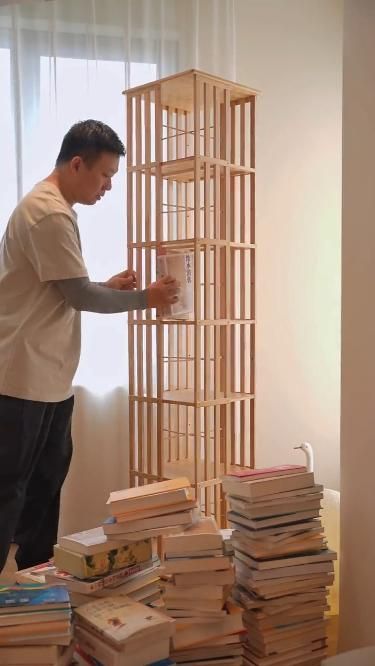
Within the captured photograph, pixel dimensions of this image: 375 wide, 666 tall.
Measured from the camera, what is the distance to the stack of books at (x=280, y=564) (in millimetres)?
1739

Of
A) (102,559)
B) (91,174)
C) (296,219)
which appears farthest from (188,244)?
(102,559)

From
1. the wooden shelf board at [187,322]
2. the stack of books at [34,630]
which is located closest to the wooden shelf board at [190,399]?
the wooden shelf board at [187,322]

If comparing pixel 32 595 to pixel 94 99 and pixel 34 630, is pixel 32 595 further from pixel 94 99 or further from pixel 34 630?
pixel 94 99

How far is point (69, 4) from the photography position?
2914 mm

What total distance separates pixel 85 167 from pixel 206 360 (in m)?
0.78

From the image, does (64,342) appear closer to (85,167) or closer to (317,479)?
(85,167)

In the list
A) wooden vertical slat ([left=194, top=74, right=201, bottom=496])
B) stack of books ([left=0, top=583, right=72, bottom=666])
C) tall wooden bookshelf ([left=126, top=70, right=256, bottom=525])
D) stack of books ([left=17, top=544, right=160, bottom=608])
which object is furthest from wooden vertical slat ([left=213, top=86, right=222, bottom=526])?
stack of books ([left=0, top=583, right=72, bottom=666])

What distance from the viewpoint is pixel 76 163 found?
6.88 ft

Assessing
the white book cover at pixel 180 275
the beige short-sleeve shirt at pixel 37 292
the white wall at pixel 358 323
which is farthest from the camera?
the white book cover at pixel 180 275

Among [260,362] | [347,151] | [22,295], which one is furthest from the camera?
[260,362]

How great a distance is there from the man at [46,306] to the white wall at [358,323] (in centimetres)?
64

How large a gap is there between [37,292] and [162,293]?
0.37 m

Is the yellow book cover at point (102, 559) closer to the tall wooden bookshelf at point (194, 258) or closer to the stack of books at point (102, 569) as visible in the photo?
the stack of books at point (102, 569)

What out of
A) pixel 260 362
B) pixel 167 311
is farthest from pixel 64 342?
pixel 260 362
